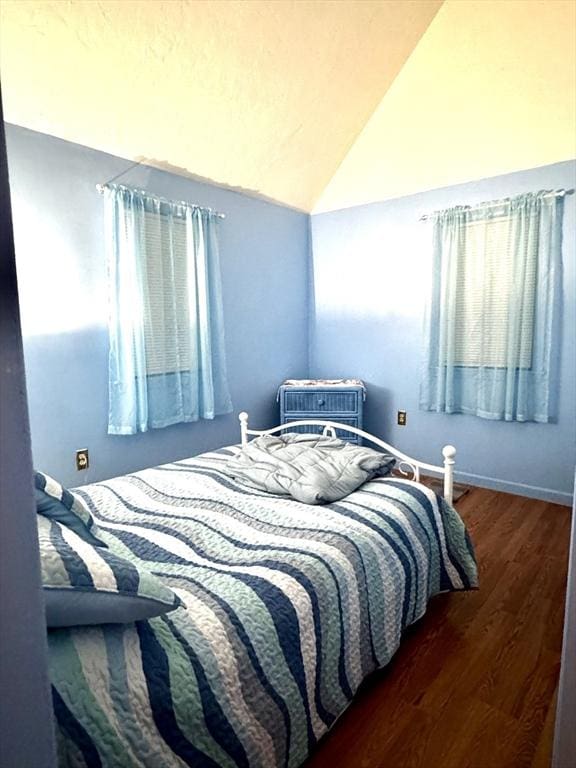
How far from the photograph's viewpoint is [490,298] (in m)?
3.17

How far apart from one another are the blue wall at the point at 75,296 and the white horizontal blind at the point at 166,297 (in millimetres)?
263

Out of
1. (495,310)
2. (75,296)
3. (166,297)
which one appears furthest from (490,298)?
(75,296)

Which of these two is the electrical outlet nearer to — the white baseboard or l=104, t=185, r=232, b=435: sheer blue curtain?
l=104, t=185, r=232, b=435: sheer blue curtain

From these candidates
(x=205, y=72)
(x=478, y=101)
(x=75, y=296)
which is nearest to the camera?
(x=205, y=72)

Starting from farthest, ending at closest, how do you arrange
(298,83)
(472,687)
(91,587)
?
(298,83) → (472,687) → (91,587)

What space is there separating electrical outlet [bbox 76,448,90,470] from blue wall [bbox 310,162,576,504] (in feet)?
7.48

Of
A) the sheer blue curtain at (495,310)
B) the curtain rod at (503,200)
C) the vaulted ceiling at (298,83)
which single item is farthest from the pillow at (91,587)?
the curtain rod at (503,200)

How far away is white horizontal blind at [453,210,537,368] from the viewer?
300 cm

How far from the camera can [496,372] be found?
10.3 feet

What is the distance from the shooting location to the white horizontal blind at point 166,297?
2.88m

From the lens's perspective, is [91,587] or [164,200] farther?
[164,200]

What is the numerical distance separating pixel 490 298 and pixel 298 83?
1947 mm

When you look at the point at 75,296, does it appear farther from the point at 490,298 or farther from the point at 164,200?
the point at 490,298

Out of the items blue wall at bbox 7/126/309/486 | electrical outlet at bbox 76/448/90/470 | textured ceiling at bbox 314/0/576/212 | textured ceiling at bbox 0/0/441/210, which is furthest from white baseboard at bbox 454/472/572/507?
textured ceiling at bbox 0/0/441/210
